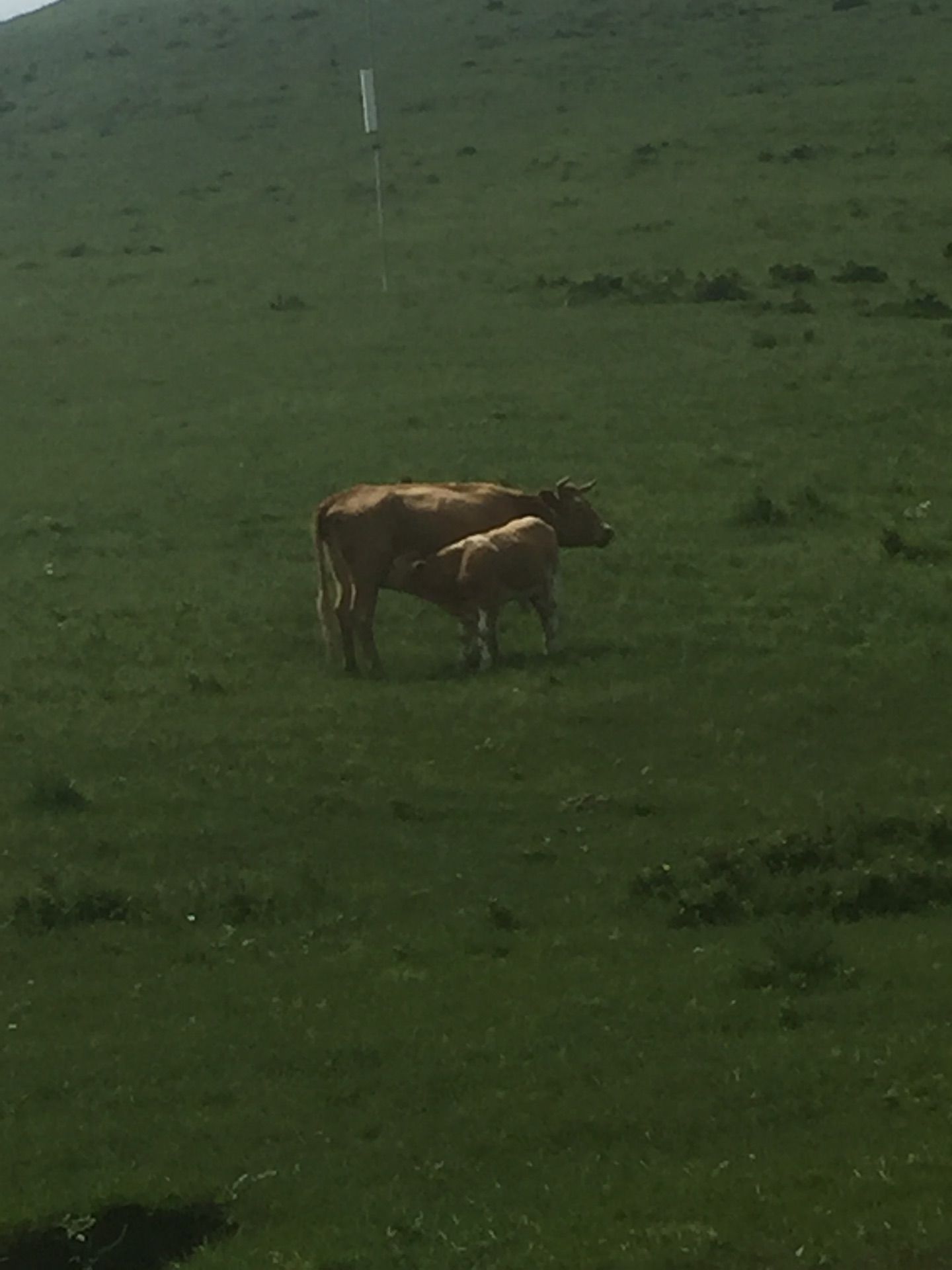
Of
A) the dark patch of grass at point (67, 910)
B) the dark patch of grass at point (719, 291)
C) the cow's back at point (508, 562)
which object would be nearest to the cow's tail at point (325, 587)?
the cow's back at point (508, 562)

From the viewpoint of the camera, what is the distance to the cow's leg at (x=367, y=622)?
1628cm

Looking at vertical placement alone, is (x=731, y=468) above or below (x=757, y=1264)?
below

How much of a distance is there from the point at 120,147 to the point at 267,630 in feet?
132

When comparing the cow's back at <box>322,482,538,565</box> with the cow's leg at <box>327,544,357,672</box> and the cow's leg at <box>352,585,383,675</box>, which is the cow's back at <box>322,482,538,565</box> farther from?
the cow's leg at <box>352,585,383,675</box>

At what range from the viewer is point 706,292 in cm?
3259

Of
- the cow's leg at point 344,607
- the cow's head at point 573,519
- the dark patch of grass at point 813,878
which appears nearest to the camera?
the dark patch of grass at point 813,878

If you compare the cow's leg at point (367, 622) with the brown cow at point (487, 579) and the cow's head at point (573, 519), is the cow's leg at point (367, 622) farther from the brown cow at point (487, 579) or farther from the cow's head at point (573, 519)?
the cow's head at point (573, 519)

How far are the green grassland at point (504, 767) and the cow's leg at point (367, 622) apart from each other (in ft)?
1.21

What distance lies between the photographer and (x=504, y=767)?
529 inches

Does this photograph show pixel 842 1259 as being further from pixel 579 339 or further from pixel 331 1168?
pixel 579 339

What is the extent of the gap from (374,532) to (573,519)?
7.35 ft

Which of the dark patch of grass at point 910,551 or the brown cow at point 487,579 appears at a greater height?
the brown cow at point 487,579

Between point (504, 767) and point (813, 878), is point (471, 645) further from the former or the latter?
point (813, 878)

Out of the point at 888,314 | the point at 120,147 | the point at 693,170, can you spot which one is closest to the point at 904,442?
the point at 888,314
